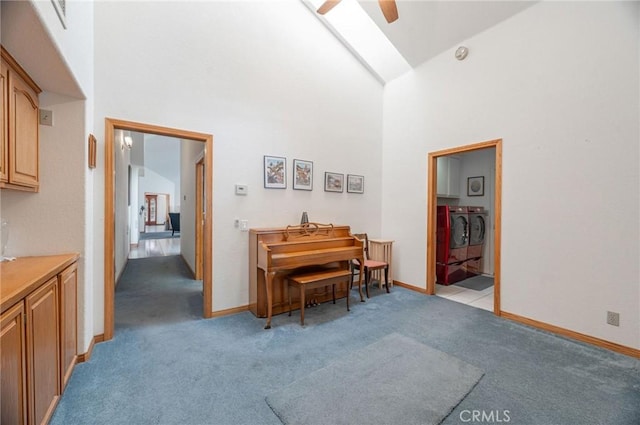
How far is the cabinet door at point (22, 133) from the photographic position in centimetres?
162

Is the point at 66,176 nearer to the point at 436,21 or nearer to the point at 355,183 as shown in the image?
the point at 355,183

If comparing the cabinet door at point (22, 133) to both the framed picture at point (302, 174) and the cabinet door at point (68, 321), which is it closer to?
the cabinet door at point (68, 321)

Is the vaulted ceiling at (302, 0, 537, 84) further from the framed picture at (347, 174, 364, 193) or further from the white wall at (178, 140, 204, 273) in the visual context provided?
the white wall at (178, 140, 204, 273)

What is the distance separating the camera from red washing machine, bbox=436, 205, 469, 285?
14.0ft

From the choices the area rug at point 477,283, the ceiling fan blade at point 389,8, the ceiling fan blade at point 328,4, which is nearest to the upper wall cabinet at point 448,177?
the area rug at point 477,283

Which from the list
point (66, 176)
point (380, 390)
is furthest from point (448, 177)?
point (66, 176)

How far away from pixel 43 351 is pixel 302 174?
282cm

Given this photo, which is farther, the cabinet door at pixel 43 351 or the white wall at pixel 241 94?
the white wall at pixel 241 94

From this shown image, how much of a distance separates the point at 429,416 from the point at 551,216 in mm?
2381

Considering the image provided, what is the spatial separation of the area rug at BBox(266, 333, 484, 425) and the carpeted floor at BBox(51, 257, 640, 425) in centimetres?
6

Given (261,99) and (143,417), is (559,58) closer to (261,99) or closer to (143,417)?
(261,99)

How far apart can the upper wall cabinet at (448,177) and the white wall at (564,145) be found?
4.79 feet

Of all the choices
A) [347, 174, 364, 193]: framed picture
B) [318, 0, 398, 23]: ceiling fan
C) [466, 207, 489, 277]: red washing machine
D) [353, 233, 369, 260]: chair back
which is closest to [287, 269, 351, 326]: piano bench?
[353, 233, 369, 260]: chair back

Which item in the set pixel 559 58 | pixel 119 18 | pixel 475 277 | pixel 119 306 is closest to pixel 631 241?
Result: pixel 559 58
